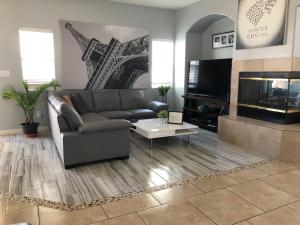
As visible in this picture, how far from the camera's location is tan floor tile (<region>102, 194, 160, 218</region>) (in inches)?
91.0

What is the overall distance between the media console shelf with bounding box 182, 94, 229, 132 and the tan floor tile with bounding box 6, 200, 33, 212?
389 centimetres

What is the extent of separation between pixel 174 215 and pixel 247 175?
53.3 inches

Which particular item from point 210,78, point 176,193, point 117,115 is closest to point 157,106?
point 117,115

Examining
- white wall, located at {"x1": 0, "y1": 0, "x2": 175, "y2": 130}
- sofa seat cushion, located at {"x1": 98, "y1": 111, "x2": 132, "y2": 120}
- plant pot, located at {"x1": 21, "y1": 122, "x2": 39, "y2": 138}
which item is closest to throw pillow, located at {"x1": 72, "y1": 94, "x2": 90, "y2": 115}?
sofa seat cushion, located at {"x1": 98, "y1": 111, "x2": 132, "y2": 120}

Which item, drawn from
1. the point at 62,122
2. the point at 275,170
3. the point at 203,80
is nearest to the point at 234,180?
the point at 275,170

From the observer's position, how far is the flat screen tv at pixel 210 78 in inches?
199

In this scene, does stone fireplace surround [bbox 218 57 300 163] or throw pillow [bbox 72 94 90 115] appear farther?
throw pillow [bbox 72 94 90 115]

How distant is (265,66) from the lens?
409 centimetres

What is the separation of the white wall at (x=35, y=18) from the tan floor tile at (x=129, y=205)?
371cm

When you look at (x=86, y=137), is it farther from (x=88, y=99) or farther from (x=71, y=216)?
(x=88, y=99)

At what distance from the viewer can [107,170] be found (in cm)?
326

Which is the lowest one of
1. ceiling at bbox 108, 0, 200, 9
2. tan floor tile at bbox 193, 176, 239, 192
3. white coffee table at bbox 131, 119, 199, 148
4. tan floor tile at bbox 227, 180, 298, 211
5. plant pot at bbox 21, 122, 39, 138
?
tan floor tile at bbox 227, 180, 298, 211

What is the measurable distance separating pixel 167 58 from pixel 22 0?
3.54 m

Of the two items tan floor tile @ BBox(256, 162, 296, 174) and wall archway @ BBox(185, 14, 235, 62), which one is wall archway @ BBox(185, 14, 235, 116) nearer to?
wall archway @ BBox(185, 14, 235, 62)
